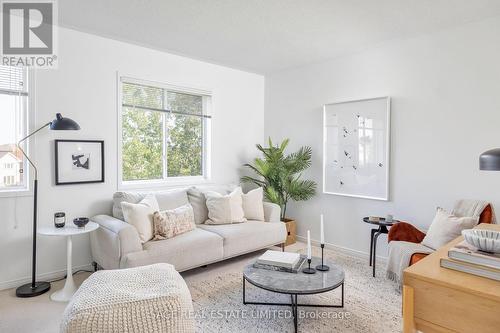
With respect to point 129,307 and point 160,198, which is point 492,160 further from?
point 160,198

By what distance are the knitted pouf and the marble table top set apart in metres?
0.60

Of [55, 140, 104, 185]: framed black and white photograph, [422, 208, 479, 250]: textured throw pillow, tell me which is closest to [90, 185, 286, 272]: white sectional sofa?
[55, 140, 104, 185]: framed black and white photograph

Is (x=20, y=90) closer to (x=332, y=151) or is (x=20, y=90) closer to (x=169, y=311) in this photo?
(x=169, y=311)

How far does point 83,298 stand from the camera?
6.02 feet

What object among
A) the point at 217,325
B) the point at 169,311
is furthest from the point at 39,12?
the point at 217,325

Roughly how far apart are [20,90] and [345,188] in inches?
150

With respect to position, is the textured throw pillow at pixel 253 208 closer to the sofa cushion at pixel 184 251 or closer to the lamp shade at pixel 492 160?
the sofa cushion at pixel 184 251

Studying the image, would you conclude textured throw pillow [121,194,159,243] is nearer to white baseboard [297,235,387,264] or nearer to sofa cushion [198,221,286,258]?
sofa cushion [198,221,286,258]

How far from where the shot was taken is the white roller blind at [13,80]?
9.75ft

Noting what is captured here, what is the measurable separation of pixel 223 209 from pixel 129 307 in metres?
2.09

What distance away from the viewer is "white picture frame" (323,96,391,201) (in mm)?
3750

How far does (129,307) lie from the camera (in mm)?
1773

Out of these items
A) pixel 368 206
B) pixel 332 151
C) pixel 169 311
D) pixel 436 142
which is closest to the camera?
pixel 169 311

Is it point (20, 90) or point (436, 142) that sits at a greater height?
point (20, 90)
